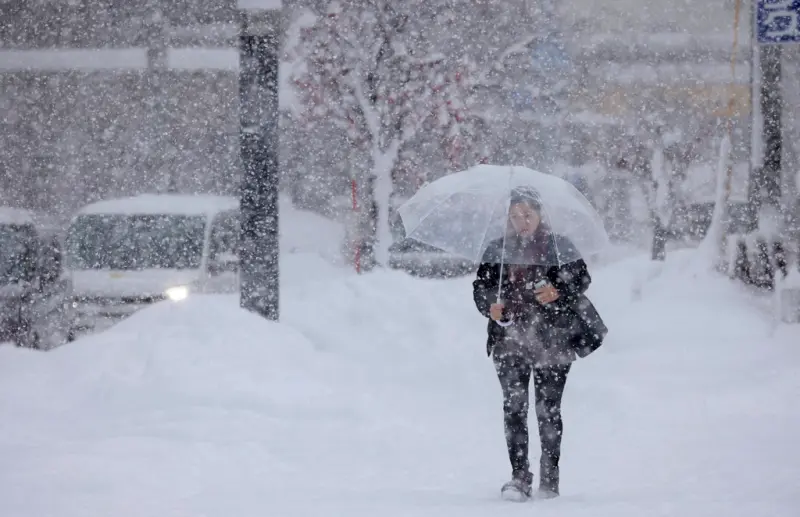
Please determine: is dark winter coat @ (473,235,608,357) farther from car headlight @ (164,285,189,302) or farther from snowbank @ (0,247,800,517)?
car headlight @ (164,285,189,302)

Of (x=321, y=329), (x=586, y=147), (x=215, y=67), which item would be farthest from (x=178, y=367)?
(x=586, y=147)

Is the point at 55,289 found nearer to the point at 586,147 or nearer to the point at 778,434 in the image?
the point at 778,434

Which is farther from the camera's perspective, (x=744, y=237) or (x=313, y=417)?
(x=744, y=237)

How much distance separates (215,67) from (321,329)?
Answer: 16385 millimetres

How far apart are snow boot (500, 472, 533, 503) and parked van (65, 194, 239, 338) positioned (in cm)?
652

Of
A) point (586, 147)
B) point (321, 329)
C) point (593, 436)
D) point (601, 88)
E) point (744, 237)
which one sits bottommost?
point (593, 436)

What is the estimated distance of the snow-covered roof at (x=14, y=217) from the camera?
13.8m

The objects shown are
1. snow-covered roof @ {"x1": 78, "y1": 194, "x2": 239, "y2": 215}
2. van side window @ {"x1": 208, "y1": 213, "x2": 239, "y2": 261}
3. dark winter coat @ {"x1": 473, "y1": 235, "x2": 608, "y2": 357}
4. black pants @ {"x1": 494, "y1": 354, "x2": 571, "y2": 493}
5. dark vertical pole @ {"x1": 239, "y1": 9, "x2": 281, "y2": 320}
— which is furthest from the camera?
snow-covered roof @ {"x1": 78, "y1": 194, "x2": 239, "y2": 215}

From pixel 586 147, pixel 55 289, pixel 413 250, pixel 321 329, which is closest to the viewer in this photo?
pixel 321 329

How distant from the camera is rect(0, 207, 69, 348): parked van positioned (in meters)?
12.3

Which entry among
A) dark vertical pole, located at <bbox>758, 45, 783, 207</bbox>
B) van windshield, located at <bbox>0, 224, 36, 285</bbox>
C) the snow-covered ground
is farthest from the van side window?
dark vertical pole, located at <bbox>758, 45, 783, 207</bbox>

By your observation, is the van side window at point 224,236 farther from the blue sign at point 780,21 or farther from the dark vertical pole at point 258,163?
the blue sign at point 780,21

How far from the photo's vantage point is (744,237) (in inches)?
540

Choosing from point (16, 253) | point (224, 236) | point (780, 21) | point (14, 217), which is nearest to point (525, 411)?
point (780, 21)
